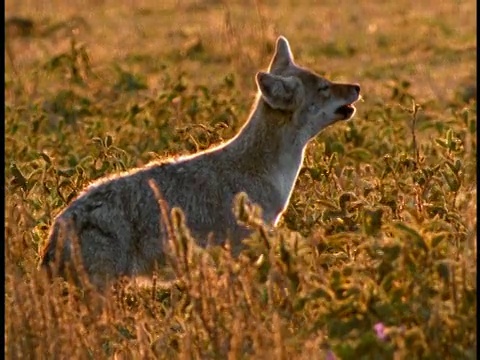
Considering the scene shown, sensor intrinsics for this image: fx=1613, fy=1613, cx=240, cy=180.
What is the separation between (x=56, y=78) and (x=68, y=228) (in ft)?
30.8

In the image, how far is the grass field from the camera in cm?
605

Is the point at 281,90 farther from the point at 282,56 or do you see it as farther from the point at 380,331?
the point at 380,331

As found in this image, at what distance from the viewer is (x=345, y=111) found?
9555 mm

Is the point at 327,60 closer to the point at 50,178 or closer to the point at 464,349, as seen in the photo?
the point at 50,178

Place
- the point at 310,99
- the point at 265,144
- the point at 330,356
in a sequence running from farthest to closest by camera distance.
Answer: the point at 310,99 → the point at 265,144 → the point at 330,356

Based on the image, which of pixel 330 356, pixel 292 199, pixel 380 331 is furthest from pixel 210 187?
pixel 380 331

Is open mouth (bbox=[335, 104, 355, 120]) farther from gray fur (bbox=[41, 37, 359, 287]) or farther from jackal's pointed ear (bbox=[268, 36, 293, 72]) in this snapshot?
jackal's pointed ear (bbox=[268, 36, 293, 72])

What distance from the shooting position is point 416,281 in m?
6.07

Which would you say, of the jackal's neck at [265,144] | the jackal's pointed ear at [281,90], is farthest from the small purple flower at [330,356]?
the jackal's pointed ear at [281,90]

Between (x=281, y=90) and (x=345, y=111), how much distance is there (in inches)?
19.3

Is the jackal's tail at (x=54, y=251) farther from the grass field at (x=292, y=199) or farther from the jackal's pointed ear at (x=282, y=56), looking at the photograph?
the jackal's pointed ear at (x=282, y=56)

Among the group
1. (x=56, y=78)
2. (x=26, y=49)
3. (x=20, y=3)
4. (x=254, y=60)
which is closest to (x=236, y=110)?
(x=254, y=60)

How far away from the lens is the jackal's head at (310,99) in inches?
366

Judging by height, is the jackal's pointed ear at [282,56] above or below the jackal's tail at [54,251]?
above
